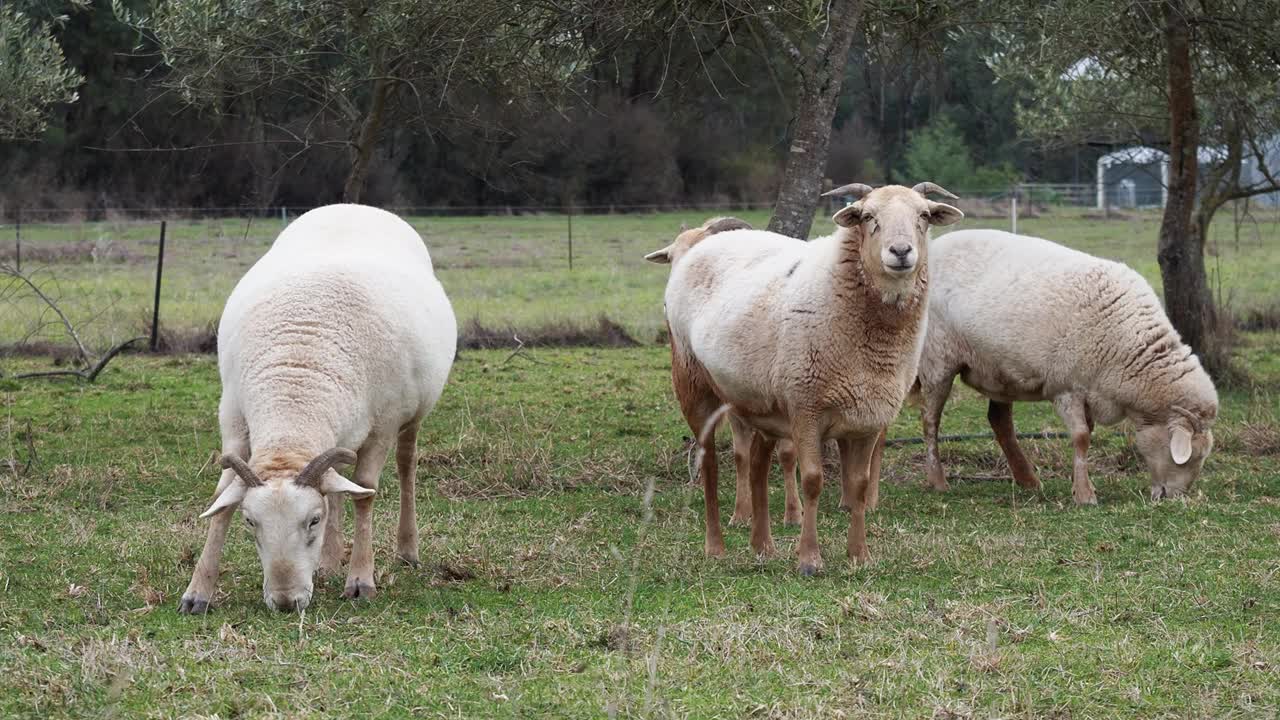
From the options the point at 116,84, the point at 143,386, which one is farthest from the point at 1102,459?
the point at 116,84

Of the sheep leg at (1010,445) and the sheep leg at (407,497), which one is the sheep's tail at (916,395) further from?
the sheep leg at (407,497)

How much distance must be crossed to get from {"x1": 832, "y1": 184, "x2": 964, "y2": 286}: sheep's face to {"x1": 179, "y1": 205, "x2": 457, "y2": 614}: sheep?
232cm

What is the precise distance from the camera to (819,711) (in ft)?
15.1

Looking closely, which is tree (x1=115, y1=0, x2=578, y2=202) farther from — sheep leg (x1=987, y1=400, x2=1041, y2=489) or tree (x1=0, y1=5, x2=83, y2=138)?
sheep leg (x1=987, y1=400, x2=1041, y2=489)

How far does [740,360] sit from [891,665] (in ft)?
9.10

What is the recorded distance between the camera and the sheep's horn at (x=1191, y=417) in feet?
33.2

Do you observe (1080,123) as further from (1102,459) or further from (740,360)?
(740,360)

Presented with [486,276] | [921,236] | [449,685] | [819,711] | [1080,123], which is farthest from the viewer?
[486,276]

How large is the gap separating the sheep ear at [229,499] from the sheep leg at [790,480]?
2.97m

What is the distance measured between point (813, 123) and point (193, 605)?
6439 millimetres

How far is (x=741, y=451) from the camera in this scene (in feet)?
28.3

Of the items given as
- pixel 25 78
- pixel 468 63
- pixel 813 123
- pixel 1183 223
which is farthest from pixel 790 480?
pixel 25 78

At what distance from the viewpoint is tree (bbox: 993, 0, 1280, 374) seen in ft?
38.8

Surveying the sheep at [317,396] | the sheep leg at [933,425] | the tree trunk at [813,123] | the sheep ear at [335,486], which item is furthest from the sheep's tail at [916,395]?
the sheep ear at [335,486]
